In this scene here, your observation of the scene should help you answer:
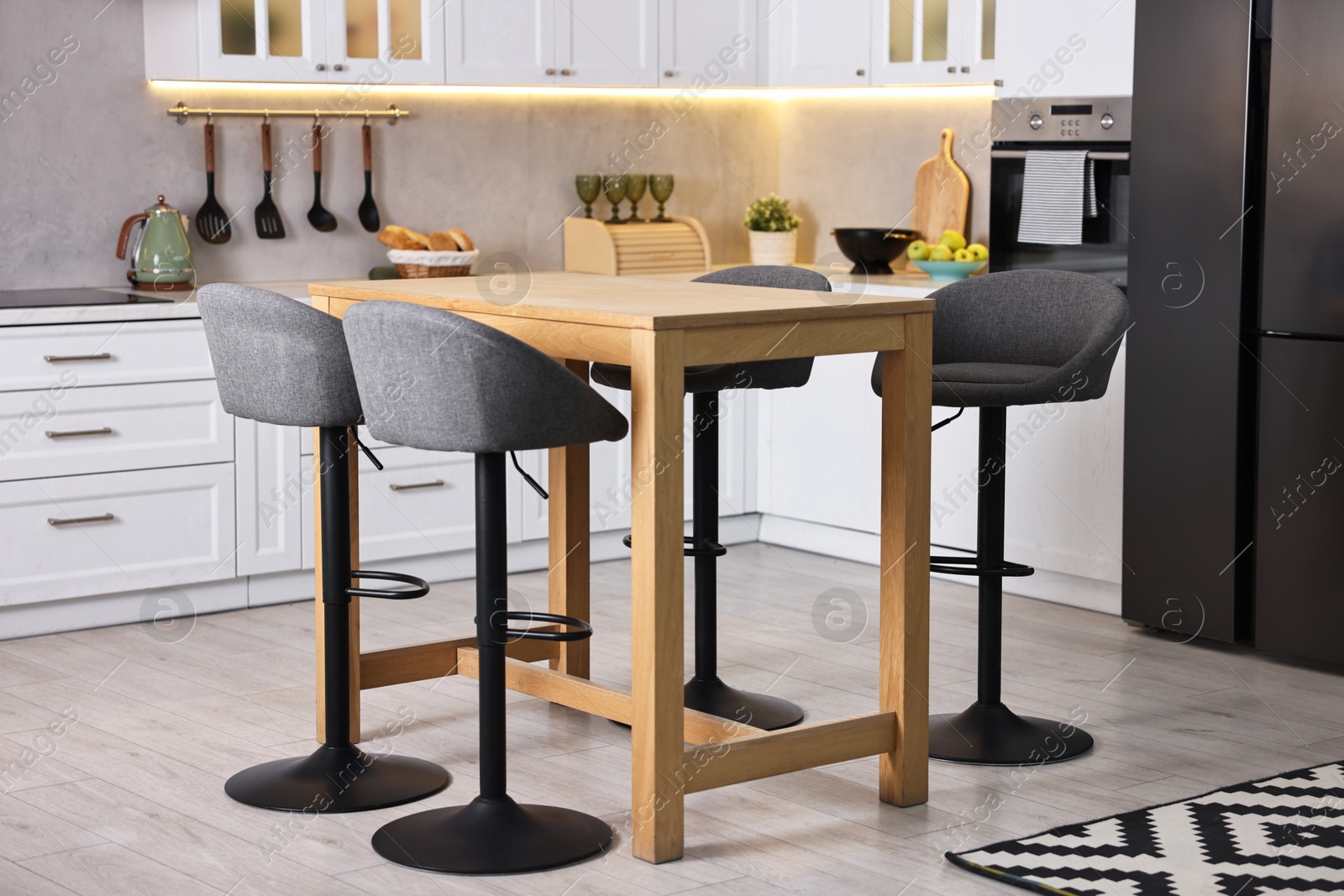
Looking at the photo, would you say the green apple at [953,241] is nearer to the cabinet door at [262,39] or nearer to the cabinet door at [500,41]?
the cabinet door at [500,41]

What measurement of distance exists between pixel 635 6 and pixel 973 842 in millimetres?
3399

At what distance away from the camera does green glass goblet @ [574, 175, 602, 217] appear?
225 inches

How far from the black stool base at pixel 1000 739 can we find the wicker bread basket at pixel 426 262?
7.54 feet

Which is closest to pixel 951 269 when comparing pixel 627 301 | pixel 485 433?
pixel 627 301

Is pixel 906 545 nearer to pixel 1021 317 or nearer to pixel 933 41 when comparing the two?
pixel 1021 317

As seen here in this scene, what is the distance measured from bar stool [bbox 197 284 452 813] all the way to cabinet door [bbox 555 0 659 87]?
2451 millimetres

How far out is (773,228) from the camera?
5891 mm

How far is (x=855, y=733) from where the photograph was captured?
Answer: 3072 millimetres

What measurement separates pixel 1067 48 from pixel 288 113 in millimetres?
2345

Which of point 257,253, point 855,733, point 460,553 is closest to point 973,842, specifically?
point 855,733

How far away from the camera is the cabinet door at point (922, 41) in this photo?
5.14 meters

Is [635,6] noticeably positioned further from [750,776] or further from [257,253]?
[750,776]

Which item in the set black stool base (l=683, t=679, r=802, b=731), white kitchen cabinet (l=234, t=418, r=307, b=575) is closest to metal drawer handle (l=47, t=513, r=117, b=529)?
white kitchen cabinet (l=234, t=418, r=307, b=575)

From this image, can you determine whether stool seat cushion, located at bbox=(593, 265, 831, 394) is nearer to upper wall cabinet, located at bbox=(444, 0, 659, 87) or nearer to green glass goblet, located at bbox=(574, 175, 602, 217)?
upper wall cabinet, located at bbox=(444, 0, 659, 87)
